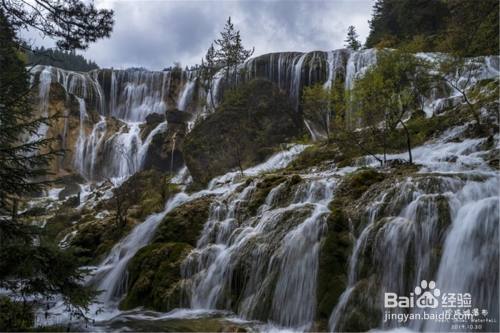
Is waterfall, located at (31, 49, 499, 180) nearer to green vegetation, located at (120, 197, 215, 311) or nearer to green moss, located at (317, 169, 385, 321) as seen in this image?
green vegetation, located at (120, 197, 215, 311)

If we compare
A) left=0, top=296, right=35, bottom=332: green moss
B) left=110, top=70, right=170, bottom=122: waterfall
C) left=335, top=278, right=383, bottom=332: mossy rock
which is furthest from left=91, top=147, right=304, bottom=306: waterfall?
left=110, top=70, right=170, bottom=122: waterfall

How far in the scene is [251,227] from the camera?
11.3 m

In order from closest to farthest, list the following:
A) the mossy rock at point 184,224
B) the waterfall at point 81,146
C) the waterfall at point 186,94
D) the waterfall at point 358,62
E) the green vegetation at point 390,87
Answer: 1. the mossy rock at point 184,224
2. the green vegetation at point 390,87
3. the waterfall at point 358,62
4. the waterfall at point 81,146
5. the waterfall at point 186,94

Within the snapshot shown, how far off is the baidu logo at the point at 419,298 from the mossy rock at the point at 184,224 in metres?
6.75

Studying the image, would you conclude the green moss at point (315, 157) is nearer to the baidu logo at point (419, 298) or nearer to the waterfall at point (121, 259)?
the waterfall at point (121, 259)

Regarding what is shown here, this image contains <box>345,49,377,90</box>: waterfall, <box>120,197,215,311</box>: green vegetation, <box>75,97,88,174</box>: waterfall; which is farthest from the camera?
<box>75,97,88,174</box>: waterfall

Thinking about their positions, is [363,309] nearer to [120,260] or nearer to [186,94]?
[120,260]

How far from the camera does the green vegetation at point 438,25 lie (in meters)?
11.5

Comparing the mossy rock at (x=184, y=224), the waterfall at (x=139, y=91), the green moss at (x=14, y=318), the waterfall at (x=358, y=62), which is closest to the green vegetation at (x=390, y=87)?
the mossy rock at (x=184, y=224)

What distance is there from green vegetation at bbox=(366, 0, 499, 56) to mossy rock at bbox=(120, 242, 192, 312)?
401 inches

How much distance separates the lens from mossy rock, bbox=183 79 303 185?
2505cm

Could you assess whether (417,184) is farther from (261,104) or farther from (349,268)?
(261,104)

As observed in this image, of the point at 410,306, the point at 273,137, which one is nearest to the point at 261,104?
the point at 273,137

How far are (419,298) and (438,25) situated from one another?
3721cm
